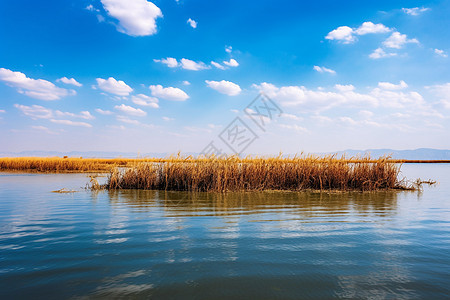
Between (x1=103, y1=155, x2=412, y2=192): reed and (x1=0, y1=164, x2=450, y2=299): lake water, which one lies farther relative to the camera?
(x1=103, y1=155, x2=412, y2=192): reed

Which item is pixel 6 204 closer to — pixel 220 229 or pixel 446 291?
pixel 220 229

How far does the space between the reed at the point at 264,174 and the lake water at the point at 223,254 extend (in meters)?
5.00

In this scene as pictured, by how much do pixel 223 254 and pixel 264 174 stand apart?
979 centimetres

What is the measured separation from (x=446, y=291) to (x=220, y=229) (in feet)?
13.0

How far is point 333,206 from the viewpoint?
9.61m

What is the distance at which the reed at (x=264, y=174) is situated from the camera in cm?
1359

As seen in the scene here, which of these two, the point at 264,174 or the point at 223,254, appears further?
the point at 264,174

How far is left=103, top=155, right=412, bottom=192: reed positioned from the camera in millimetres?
13586

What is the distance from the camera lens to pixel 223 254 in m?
4.54

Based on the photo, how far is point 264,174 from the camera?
1411cm

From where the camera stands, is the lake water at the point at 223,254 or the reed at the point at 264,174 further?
the reed at the point at 264,174

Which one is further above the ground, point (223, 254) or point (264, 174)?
point (264, 174)

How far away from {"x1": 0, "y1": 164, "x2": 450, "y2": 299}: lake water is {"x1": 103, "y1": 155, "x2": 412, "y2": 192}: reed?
16.4ft

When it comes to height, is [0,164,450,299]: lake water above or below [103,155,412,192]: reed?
below
